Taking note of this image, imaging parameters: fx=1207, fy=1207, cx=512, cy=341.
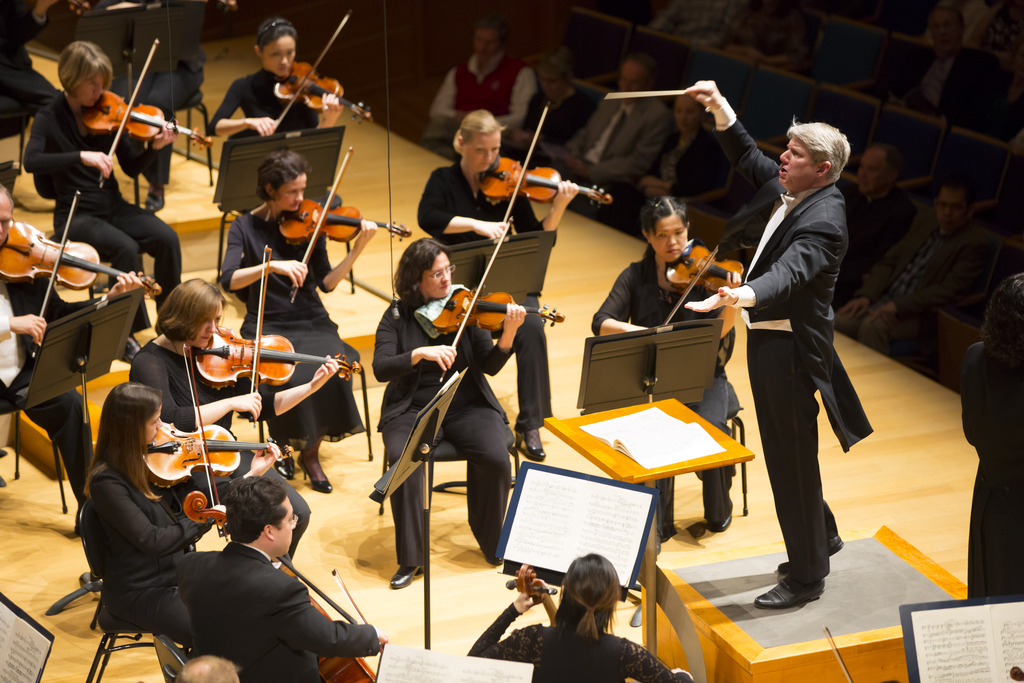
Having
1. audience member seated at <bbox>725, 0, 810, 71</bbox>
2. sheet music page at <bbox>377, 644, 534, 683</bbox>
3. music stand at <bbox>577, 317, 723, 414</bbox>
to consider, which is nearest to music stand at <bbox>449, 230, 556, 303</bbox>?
music stand at <bbox>577, 317, 723, 414</bbox>

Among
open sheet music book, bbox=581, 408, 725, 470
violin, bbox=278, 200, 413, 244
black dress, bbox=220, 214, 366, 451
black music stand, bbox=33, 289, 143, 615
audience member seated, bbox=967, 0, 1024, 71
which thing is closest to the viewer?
open sheet music book, bbox=581, 408, 725, 470

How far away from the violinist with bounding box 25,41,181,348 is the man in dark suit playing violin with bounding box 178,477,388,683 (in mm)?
2212

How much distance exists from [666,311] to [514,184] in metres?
0.91

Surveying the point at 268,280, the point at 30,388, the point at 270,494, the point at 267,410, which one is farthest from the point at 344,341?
the point at 270,494

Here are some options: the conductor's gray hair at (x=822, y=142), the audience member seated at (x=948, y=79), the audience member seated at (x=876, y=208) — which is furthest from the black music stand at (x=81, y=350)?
the audience member seated at (x=948, y=79)

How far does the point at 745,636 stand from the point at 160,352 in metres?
1.92

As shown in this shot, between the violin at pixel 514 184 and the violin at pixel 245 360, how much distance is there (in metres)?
1.06

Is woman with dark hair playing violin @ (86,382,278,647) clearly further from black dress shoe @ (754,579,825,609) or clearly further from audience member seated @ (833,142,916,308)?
audience member seated @ (833,142,916,308)

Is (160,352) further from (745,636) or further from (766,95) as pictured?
(766,95)

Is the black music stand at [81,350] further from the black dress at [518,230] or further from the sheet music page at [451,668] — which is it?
the sheet music page at [451,668]

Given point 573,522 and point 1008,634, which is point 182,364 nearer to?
point 573,522

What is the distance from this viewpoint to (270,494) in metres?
2.67

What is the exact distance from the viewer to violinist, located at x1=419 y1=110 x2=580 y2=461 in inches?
175

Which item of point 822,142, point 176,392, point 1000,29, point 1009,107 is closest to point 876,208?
point 1009,107
